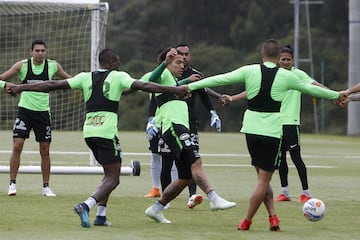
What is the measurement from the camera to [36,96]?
15.1 m

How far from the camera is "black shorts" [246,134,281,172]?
36.2ft

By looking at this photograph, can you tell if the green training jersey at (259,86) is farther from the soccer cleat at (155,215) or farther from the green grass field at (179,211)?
the soccer cleat at (155,215)

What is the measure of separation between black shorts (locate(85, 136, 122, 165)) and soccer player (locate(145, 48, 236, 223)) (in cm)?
77

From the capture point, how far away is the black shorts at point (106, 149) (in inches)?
445

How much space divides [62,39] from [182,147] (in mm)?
17882

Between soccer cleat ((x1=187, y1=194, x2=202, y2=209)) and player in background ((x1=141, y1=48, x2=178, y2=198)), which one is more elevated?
player in background ((x1=141, y1=48, x2=178, y2=198))

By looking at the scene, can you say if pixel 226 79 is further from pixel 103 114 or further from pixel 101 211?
pixel 101 211

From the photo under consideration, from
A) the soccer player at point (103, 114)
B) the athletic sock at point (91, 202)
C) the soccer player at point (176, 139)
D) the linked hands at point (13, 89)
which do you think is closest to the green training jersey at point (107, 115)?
the soccer player at point (103, 114)

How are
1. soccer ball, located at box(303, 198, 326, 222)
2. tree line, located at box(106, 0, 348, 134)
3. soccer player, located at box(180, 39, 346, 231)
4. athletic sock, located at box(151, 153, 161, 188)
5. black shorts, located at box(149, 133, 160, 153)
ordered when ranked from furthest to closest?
tree line, located at box(106, 0, 348, 134)
athletic sock, located at box(151, 153, 161, 188)
black shorts, located at box(149, 133, 160, 153)
soccer ball, located at box(303, 198, 326, 222)
soccer player, located at box(180, 39, 346, 231)

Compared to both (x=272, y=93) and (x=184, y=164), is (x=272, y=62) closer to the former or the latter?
(x=272, y=93)

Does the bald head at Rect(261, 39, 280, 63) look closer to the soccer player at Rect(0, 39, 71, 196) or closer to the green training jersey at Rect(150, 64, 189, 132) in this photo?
the green training jersey at Rect(150, 64, 189, 132)

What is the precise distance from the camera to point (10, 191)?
14.7 metres

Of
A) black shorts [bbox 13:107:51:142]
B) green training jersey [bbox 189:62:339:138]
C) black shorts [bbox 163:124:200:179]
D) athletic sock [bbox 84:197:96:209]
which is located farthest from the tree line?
athletic sock [bbox 84:197:96:209]

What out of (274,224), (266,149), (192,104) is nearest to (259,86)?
(266,149)
